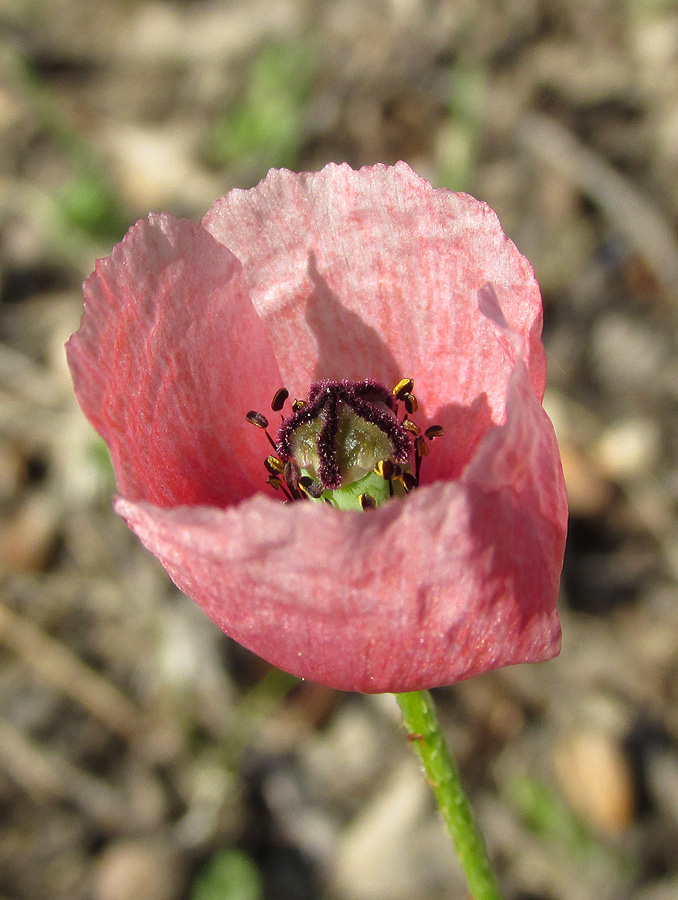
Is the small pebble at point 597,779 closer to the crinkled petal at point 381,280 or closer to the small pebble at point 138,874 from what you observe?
the small pebble at point 138,874

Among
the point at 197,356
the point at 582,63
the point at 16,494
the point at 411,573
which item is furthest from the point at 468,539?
the point at 582,63

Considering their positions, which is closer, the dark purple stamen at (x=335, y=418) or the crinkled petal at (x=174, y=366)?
the crinkled petal at (x=174, y=366)

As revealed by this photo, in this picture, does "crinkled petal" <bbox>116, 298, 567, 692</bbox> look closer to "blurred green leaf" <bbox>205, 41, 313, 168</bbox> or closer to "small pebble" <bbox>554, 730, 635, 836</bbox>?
"small pebble" <bbox>554, 730, 635, 836</bbox>

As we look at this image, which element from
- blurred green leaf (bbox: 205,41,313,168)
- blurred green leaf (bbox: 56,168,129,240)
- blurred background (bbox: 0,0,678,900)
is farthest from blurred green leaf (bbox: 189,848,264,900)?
blurred green leaf (bbox: 205,41,313,168)

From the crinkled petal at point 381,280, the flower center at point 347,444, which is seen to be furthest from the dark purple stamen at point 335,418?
the crinkled petal at point 381,280

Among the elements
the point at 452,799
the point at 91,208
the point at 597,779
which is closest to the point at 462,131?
the point at 91,208
